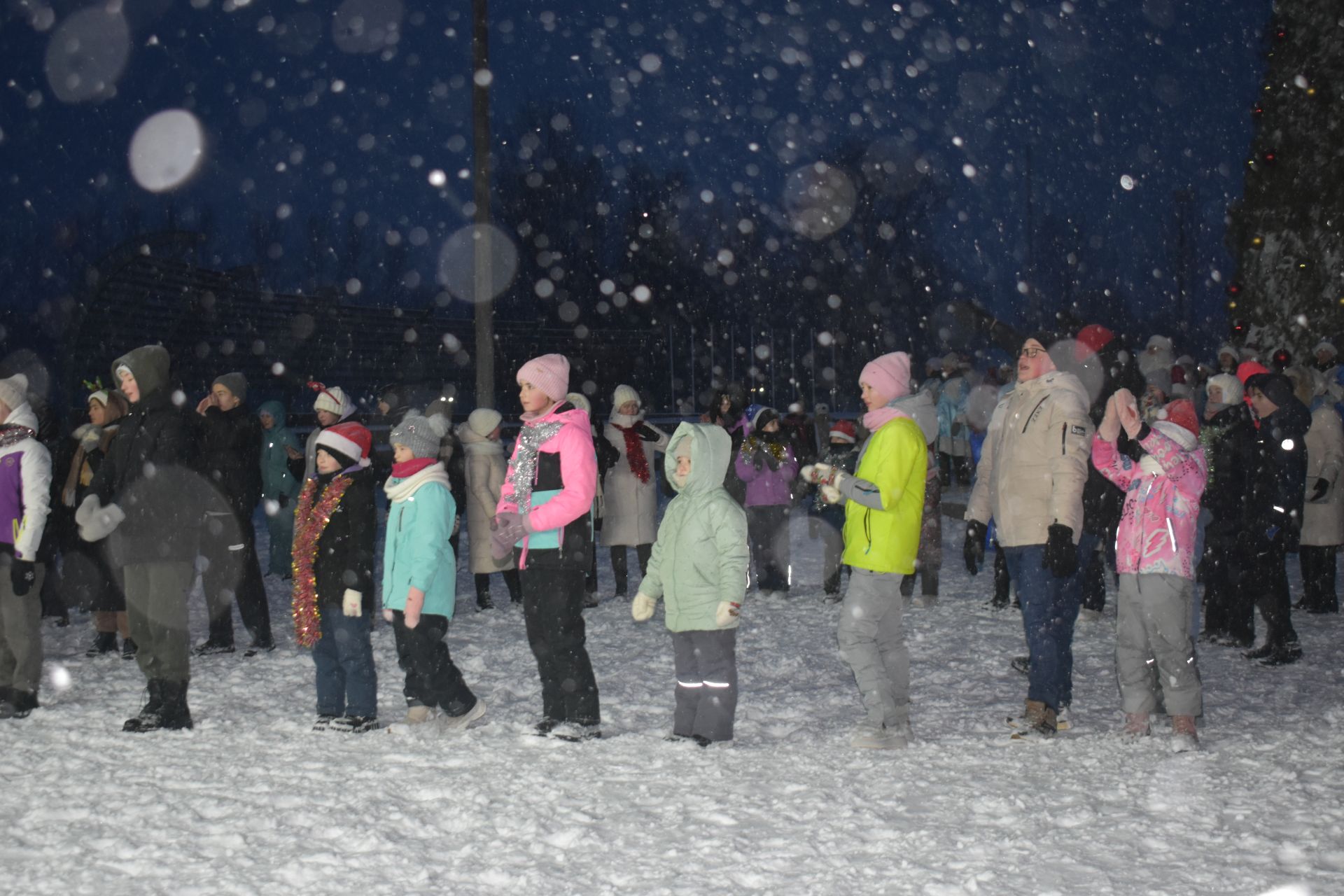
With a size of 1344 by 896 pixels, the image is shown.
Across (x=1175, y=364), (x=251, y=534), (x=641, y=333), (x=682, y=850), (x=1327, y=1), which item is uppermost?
(x=1327, y=1)

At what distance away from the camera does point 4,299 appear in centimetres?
5106

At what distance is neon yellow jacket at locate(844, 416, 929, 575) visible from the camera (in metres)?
6.02

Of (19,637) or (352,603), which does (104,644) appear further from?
(352,603)

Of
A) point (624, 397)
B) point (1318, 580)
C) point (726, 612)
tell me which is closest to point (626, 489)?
point (624, 397)

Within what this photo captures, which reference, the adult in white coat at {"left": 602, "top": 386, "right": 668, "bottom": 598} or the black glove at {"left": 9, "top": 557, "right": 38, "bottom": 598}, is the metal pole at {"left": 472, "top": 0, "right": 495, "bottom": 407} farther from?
the black glove at {"left": 9, "top": 557, "right": 38, "bottom": 598}

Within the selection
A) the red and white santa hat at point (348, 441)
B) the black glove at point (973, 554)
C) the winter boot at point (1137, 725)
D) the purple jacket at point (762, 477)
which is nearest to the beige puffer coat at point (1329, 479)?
the black glove at point (973, 554)

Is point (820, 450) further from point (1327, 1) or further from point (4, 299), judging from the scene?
point (4, 299)

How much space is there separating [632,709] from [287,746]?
1.83m

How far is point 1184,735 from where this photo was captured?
5.91 m

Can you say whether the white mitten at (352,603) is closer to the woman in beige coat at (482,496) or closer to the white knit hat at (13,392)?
the white knit hat at (13,392)

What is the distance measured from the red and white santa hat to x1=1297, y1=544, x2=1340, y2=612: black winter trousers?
7.33m

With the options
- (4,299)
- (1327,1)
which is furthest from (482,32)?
(4,299)

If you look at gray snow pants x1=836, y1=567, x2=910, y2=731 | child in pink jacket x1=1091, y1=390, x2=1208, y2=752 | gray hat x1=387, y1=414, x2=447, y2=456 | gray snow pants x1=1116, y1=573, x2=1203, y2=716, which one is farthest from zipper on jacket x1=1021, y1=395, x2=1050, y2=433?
gray hat x1=387, y1=414, x2=447, y2=456

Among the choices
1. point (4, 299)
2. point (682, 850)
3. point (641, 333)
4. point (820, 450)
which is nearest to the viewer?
point (682, 850)
